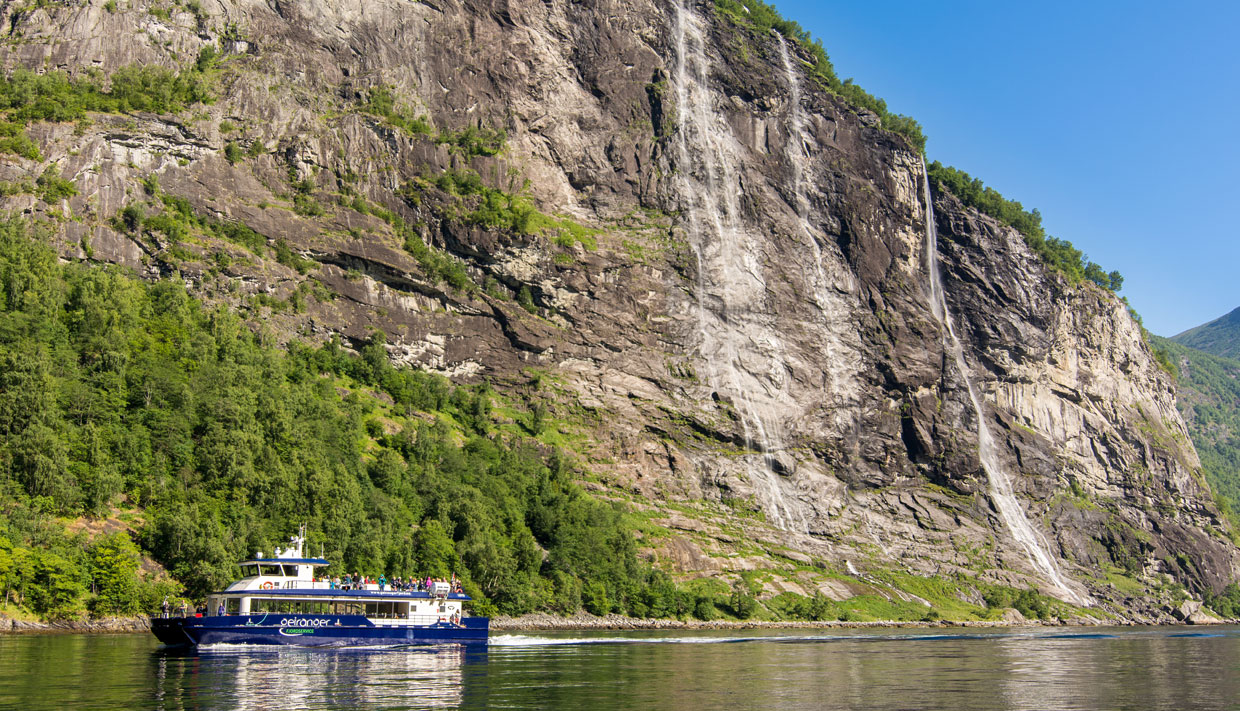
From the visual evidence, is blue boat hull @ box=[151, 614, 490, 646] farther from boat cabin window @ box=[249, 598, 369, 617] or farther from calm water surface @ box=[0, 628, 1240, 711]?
calm water surface @ box=[0, 628, 1240, 711]

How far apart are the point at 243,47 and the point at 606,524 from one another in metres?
82.2

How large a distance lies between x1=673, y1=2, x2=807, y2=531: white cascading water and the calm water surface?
218ft

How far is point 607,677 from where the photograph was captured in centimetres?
4847

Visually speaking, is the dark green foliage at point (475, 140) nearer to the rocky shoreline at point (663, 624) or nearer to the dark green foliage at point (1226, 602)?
the rocky shoreline at point (663, 624)

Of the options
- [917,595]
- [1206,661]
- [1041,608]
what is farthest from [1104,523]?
[1206,661]

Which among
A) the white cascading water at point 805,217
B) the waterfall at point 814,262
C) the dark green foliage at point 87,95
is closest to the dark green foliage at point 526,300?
the waterfall at point 814,262

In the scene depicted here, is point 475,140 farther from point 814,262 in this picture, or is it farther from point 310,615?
point 310,615

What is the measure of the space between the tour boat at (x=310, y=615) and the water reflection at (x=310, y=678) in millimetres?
893

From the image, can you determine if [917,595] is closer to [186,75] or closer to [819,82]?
[819,82]

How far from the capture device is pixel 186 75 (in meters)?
134

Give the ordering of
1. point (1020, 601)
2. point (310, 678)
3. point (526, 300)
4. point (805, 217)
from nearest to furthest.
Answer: point (310, 678), point (1020, 601), point (526, 300), point (805, 217)

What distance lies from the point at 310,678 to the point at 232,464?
155 ft

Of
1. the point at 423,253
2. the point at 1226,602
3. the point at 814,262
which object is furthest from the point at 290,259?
the point at 1226,602

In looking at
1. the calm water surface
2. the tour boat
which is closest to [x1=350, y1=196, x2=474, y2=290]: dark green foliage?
the calm water surface
